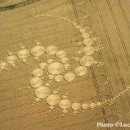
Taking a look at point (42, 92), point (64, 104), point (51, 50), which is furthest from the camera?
point (51, 50)

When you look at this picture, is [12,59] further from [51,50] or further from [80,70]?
[80,70]

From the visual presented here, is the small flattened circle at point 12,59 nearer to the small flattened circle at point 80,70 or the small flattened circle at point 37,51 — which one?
the small flattened circle at point 37,51

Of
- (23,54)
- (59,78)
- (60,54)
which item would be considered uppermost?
(23,54)

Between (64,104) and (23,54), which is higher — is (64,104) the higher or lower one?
the lower one

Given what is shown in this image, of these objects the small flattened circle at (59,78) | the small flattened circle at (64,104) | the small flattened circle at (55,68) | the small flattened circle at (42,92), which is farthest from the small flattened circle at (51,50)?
the small flattened circle at (64,104)

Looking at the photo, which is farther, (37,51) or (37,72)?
(37,51)

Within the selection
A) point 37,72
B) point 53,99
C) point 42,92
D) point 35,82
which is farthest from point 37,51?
point 53,99

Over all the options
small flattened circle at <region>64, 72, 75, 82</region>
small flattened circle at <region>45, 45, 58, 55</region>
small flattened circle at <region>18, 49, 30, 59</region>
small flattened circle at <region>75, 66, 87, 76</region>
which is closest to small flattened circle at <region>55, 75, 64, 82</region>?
small flattened circle at <region>64, 72, 75, 82</region>

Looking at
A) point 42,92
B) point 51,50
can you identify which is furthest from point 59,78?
point 51,50

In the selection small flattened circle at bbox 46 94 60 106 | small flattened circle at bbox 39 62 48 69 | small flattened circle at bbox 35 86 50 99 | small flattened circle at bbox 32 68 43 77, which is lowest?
small flattened circle at bbox 46 94 60 106

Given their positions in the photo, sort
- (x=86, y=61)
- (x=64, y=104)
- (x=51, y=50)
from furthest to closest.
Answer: (x=51, y=50) → (x=86, y=61) → (x=64, y=104)

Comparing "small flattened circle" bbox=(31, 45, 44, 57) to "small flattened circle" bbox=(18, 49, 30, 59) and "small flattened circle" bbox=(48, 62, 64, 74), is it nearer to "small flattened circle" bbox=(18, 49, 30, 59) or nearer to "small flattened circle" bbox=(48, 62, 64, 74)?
"small flattened circle" bbox=(18, 49, 30, 59)

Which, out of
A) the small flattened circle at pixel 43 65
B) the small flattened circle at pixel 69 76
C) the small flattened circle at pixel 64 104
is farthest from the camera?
the small flattened circle at pixel 43 65

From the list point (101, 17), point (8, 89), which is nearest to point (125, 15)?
point (101, 17)
